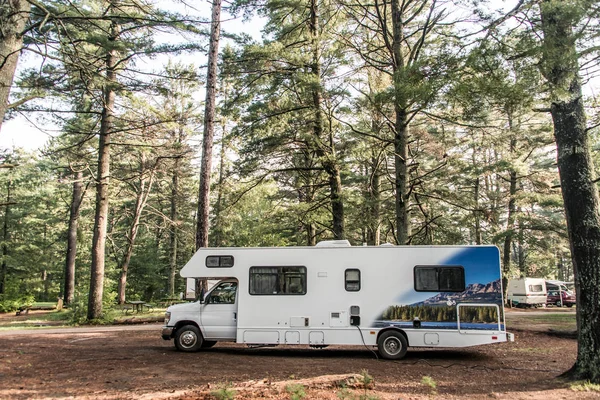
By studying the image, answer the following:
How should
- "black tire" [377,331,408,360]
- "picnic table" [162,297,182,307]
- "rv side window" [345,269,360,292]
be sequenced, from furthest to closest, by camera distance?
"picnic table" [162,297,182,307], "rv side window" [345,269,360,292], "black tire" [377,331,408,360]

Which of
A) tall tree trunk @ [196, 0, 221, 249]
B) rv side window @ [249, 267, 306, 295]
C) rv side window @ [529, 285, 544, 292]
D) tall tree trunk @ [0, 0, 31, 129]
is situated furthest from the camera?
rv side window @ [529, 285, 544, 292]

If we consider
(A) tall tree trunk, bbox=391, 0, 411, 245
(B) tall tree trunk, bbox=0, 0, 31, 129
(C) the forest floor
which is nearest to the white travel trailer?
(C) the forest floor

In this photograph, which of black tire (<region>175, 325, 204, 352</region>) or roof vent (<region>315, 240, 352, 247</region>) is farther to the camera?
roof vent (<region>315, 240, 352, 247</region>)

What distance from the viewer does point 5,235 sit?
114ft

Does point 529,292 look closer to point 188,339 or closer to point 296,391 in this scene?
point 188,339

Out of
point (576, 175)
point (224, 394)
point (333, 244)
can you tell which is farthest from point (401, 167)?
point (224, 394)

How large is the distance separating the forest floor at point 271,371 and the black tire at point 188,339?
0.27 meters

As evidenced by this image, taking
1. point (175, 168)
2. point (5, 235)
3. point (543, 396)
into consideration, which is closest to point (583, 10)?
point (543, 396)

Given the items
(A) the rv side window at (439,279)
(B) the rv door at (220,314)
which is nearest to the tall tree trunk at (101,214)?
(B) the rv door at (220,314)

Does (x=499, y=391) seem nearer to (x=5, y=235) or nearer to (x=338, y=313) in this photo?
(x=338, y=313)

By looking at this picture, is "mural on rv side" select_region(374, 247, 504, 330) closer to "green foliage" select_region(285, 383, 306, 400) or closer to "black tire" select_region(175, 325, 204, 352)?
"green foliage" select_region(285, 383, 306, 400)

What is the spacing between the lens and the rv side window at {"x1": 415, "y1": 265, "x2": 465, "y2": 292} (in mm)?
9539

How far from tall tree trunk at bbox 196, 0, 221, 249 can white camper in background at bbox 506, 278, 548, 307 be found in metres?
24.9

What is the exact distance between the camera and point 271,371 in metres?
7.88
